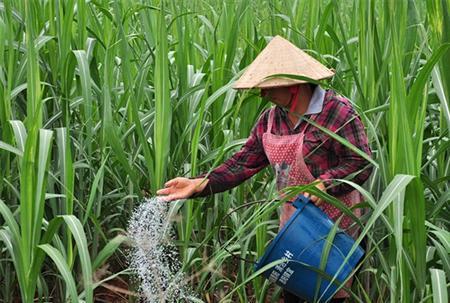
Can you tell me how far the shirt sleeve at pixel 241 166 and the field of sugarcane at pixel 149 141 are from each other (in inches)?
2.6

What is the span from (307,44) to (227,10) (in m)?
0.36

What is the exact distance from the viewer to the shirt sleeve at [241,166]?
249cm

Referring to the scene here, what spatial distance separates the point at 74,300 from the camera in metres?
2.01

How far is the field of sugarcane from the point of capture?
2.18m

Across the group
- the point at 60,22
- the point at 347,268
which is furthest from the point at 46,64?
A: the point at 347,268

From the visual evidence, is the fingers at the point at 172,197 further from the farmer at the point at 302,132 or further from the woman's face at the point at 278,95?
the woman's face at the point at 278,95

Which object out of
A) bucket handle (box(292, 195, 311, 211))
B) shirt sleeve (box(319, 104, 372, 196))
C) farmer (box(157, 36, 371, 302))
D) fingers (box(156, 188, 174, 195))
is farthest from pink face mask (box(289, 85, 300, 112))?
fingers (box(156, 188, 174, 195))

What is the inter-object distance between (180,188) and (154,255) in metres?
0.23

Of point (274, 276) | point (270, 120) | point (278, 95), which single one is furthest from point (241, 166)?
point (274, 276)

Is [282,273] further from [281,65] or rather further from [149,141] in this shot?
[149,141]

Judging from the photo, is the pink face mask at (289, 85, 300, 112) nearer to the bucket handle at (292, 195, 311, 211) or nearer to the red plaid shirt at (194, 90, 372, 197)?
the red plaid shirt at (194, 90, 372, 197)

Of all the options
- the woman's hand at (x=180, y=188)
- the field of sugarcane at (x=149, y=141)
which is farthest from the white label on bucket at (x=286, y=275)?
the woman's hand at (x=180, y=188)

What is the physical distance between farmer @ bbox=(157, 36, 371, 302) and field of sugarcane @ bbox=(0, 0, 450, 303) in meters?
0.07

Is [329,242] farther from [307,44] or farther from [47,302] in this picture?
[307,44]
